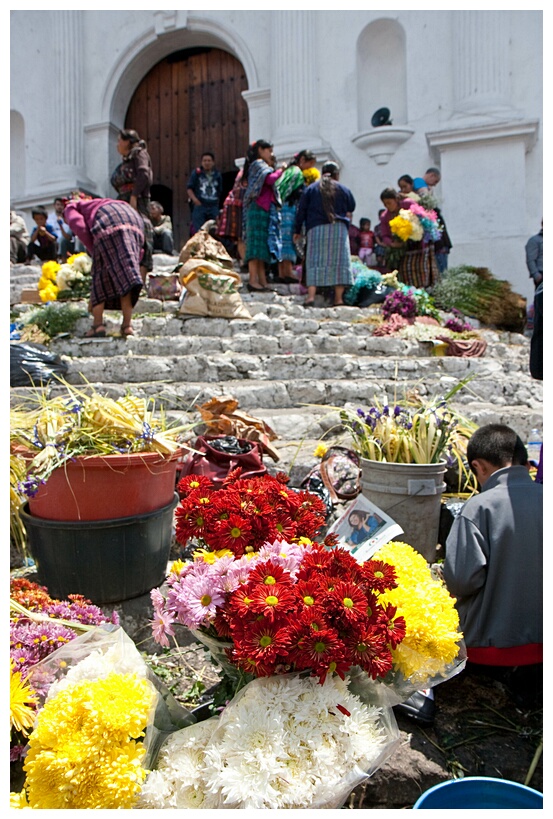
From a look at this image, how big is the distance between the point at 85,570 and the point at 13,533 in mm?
565

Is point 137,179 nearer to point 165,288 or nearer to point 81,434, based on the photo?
point 165,288

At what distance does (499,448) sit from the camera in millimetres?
2184

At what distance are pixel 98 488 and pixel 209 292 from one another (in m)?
4.49

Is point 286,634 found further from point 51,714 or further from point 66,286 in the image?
point 66,286

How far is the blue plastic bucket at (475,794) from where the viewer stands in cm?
111

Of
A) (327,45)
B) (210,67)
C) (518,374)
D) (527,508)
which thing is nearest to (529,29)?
(327,45)

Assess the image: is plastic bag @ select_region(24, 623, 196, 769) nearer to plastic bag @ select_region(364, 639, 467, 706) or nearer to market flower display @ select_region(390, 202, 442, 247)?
plastic bag @ select_region(364, 639, 467, 706)

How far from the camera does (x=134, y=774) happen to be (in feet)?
3.35

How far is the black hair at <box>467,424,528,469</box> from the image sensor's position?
7.16ft

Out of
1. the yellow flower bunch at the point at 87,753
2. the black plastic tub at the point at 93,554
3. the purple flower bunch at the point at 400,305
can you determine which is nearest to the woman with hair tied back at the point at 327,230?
the purple flower bunch at the point at 400,305

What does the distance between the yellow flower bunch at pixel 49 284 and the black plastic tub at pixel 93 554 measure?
5505 mm

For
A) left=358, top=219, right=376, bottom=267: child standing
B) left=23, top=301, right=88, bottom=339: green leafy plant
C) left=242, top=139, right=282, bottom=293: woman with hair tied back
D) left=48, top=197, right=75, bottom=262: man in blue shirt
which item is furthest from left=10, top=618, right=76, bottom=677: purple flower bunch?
left=48, top=197, right=75, bottom=262: man in blue shirt

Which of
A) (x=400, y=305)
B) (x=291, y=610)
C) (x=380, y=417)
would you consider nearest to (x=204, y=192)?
(x=400, y=305)

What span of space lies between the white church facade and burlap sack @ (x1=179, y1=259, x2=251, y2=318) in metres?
5.22
